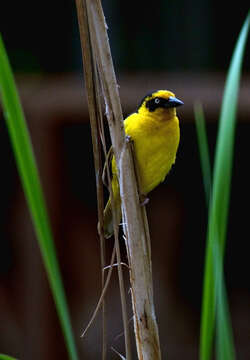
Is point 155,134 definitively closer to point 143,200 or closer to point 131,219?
point 143,200

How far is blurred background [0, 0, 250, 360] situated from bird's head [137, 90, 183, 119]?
140cm

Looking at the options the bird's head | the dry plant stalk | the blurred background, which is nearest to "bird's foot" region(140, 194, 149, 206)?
the dry plant stalk

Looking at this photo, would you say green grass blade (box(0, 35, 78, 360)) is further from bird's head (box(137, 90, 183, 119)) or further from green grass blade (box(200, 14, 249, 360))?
bird's head (box(137, 90, 183, 119))

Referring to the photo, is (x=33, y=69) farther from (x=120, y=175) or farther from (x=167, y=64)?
(x=120, y=175)

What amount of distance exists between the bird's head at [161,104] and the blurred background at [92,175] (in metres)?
1.40

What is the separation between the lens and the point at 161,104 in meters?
1.53

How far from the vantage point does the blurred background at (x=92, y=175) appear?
3.06m

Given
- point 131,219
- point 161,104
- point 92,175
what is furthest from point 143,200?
point 92,175

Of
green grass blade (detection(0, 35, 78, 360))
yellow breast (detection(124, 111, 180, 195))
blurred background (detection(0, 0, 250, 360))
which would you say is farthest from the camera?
blurred background (detection(0, 0, 250, 360))

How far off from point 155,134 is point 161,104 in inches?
3.2

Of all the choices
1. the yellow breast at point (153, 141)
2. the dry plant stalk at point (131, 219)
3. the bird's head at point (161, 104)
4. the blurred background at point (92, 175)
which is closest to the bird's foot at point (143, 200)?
the dry plant stalk at point (131, 219)

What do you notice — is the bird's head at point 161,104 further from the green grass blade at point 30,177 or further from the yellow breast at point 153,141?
the green grass blade at point 30,177

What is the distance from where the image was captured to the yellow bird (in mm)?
1462

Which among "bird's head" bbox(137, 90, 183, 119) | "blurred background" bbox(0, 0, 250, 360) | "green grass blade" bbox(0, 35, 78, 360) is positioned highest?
"green grass blade" bbox(0, 35, 78, 360)
